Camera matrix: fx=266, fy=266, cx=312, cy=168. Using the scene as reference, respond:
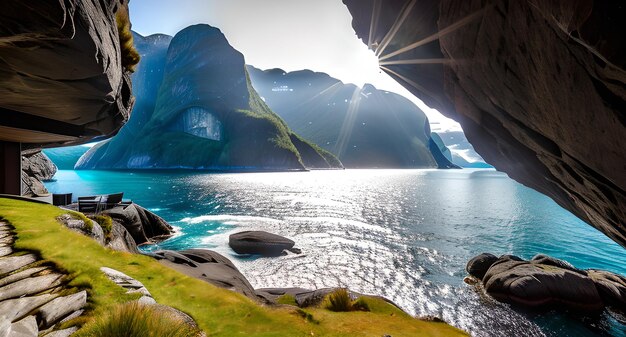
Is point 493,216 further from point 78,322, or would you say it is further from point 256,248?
point 78,322

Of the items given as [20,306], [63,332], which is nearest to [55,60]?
[20,306]

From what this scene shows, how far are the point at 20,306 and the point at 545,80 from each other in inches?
552

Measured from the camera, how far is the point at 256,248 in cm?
2856

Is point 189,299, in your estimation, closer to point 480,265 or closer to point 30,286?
point 30,286

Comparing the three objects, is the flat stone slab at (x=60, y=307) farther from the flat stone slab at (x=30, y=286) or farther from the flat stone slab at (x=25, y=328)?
the flat stone slab at (x=30, y=286)

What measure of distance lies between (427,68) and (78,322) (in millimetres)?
23790

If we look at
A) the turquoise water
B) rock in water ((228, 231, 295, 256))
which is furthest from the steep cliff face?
rock in water ((228, 231, 295, 256))

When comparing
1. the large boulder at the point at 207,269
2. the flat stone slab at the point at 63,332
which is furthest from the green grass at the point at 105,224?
the flat stone slab at the point at 63,332

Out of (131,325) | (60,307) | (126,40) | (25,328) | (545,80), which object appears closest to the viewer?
(25,328)

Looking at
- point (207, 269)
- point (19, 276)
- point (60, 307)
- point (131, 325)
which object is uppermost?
point (19, 276)

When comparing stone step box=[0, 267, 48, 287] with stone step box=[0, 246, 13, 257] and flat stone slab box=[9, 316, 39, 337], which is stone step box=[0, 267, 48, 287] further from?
flat stone slab box=[9, 316, 39, 337]

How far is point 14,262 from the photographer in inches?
236

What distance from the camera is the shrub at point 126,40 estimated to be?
39.6 ft

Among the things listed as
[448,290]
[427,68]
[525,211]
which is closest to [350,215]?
[448,290]
